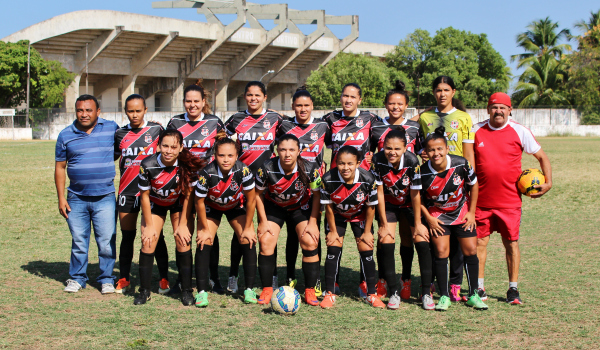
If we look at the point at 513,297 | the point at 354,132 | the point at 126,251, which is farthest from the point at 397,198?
the point at 126,251

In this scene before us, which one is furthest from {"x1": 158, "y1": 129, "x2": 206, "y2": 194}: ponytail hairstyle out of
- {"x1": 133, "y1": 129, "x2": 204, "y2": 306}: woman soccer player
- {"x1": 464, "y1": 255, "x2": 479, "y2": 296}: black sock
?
{"x1": 464, "y1": 255, "x2": 479, "y2": 296}: black sock

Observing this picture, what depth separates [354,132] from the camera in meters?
5.96

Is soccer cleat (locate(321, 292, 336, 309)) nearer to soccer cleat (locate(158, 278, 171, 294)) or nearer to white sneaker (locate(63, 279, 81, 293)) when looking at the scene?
soccer cleat (locate(158, 278, 171, 294))

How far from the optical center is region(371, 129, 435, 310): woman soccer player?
527 centimetres

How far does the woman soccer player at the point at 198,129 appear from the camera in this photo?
5.88 meters

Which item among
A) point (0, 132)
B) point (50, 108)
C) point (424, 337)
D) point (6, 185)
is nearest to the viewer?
point (424, 337)

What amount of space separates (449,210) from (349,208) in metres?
0.95

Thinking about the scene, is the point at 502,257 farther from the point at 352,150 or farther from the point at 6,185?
the point at 6,185

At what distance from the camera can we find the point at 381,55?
2640 inches

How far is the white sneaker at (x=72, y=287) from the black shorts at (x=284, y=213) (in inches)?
83.8

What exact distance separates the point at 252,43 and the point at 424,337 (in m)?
50.2

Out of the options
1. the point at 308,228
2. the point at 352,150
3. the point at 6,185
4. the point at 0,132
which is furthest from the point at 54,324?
the point at 0,132

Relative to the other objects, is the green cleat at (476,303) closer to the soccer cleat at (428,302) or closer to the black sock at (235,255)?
the soccer cleat at (428,302)

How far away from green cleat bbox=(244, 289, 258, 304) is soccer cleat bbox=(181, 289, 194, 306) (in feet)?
1.71
